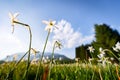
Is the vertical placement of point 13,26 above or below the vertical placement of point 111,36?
below

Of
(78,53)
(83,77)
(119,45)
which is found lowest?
(83,77)

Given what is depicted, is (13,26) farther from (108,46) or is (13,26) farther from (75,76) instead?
(108,46)

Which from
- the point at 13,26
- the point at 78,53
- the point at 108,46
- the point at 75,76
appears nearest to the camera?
the point at 13,26

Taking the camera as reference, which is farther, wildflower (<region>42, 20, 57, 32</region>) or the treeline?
the treeline

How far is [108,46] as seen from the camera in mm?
28406

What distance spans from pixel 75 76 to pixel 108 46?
77.4 feet

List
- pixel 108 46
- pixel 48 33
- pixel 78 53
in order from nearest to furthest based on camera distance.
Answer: pixel 48 33 → pixel 108 46 → pixel 78 53

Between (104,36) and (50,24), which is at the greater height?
(104,36)

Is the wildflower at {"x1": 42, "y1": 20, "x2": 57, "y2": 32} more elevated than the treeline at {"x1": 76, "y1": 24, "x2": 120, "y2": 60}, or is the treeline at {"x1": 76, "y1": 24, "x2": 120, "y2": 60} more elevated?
the treeline at {"x1": 76, "y1": 24, "x2": 120, "y2": 60}

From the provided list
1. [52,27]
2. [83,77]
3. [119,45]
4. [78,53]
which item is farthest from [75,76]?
[78,53]

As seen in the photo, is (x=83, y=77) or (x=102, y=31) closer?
(x=83, y=77)

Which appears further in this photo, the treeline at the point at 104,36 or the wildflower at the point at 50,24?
the treeline at the point at 104,36

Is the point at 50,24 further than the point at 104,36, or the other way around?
the point at 104,36

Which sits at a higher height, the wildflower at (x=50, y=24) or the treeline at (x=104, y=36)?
the treeline at (x=104, y=36)
